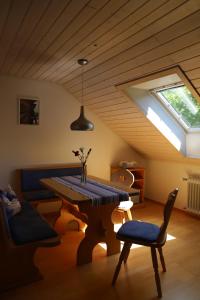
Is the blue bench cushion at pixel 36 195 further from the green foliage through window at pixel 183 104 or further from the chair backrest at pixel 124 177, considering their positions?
the green foliage through window at pixel 183 104

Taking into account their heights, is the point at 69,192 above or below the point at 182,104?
below

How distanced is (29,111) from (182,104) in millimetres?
2281

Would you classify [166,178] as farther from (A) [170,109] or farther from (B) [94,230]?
(B) [94,230]

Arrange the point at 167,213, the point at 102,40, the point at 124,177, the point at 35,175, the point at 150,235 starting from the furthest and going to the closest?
the point at 35,175, the point at 124,177, the point at 102,40, the point at 150,235, the point at 167,213

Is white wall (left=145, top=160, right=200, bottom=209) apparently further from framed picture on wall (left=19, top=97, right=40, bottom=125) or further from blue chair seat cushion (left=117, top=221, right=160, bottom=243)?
framed picture on wall (left=19, top=97, right=40, bottom=125)

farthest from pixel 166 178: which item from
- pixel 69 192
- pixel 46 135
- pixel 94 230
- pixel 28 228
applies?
pixel 28 228

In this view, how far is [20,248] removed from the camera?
2061mm

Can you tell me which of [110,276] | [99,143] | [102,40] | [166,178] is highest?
[102,40]

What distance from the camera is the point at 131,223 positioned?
7.86 ft

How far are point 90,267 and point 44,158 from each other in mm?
2035

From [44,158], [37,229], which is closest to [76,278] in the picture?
[37,229]

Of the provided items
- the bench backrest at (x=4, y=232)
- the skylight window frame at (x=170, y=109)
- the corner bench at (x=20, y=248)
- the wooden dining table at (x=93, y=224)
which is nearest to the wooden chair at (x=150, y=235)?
the wooden dining table at (x=93, y=224)

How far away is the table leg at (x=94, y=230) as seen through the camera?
253 centimetres

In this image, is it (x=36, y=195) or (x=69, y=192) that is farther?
(x=36, y=195)
